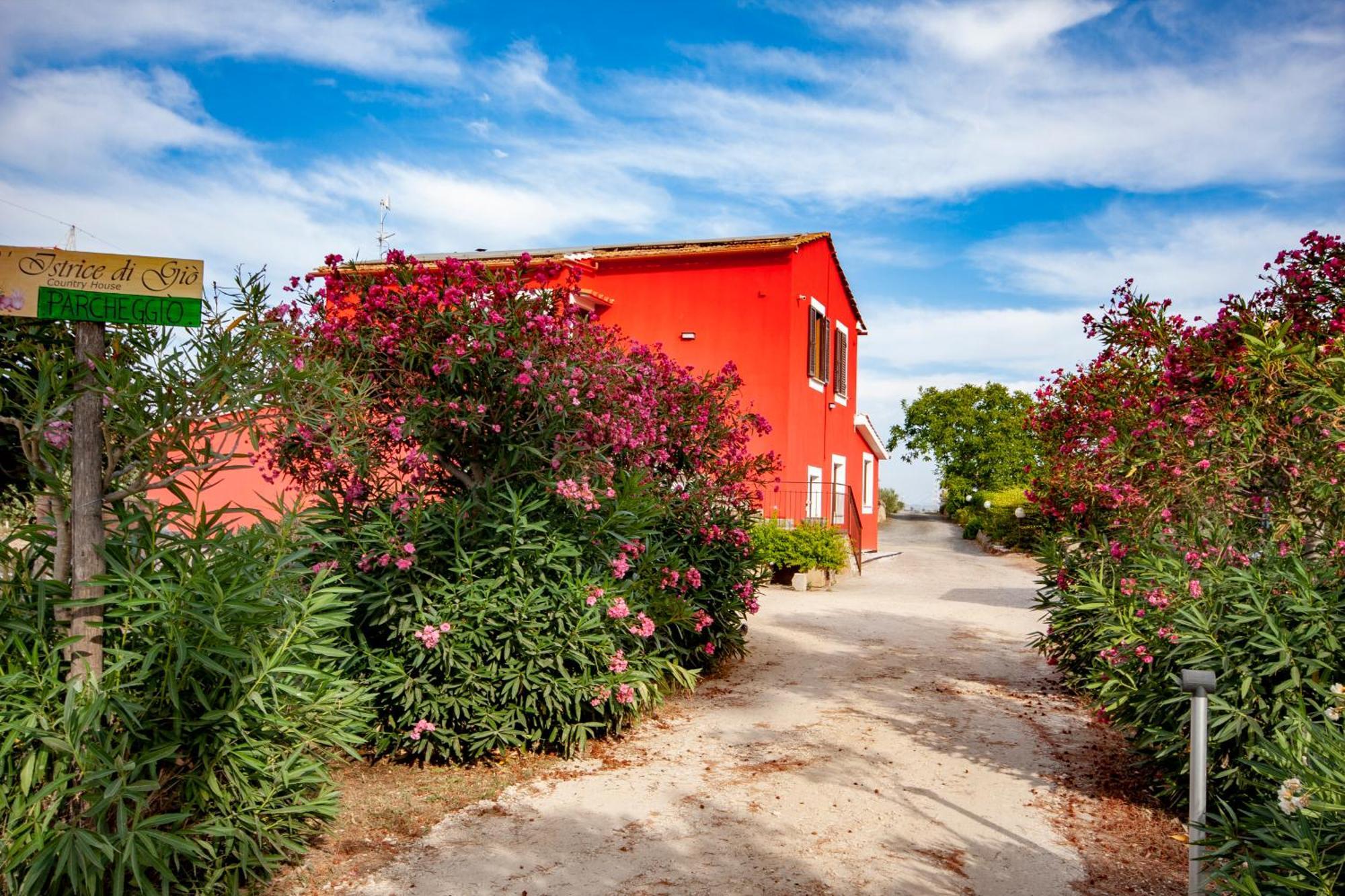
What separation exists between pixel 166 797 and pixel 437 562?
88.1 inches

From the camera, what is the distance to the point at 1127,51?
8469 mm

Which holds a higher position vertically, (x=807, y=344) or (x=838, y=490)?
(x=807, y=344)

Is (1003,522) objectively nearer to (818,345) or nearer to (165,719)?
(818,345)

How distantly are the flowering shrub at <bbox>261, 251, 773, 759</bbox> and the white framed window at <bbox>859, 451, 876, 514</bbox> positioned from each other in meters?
17.3

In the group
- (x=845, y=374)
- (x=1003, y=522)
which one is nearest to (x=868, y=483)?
(x=845, y=374)

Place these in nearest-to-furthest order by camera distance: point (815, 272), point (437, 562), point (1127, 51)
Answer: point (437, 562) → point (1127, 51) → point (815, 272)

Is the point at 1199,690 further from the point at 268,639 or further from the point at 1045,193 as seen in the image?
the point at 1045,193

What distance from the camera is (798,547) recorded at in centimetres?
1512

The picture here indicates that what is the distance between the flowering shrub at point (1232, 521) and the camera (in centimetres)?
391

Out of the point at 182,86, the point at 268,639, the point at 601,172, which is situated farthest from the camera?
the point at 601,172

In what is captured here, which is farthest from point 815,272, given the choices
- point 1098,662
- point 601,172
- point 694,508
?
point 1098,662

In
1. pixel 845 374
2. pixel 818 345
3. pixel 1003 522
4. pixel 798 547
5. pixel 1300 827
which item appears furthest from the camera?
pixel 1003 522

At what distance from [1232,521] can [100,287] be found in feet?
18.3

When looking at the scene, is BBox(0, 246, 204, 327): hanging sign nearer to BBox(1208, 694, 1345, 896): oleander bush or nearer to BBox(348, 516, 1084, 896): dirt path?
BBox(348, 516, 1084, 896): dirt path
